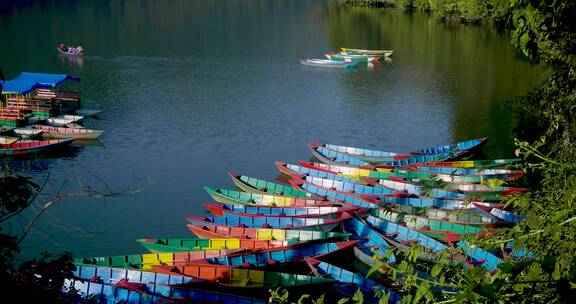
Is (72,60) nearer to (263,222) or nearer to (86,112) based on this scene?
(86,112)

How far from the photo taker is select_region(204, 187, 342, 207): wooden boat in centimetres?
1691

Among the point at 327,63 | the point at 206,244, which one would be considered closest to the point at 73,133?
the point at 206,244

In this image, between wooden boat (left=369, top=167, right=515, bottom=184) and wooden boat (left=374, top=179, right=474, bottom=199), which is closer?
wooden boat (left=374, top=179, right=474, bottom=199)

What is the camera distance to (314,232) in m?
14.7

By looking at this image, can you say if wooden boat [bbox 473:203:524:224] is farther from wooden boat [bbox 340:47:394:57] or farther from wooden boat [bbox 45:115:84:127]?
wooden boat [bbox 340:47:394:57]

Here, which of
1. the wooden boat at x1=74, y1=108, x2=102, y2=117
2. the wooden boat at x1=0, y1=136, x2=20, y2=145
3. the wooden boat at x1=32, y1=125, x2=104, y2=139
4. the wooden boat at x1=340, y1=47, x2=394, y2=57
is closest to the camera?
the wooden boat at x1=0, y1=136, x2=20, y2=145

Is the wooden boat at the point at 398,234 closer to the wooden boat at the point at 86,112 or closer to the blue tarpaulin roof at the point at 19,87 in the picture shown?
the wooden boat at the point at 86,112

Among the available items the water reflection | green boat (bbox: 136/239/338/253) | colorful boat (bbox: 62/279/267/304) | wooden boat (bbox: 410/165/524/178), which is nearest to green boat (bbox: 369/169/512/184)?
wooden boat (bbox: 410/165/524/178)

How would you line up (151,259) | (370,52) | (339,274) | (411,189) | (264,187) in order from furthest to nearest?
1. (370,52)
2. (264,187)
3. (411,189)
4. (151,259)
5. (339,274)

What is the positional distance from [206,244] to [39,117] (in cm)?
1416

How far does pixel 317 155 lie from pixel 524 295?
1831 cm

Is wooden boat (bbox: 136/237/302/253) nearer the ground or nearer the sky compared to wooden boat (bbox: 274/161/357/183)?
nearer the ground

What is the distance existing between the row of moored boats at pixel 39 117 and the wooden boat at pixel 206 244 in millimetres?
9291

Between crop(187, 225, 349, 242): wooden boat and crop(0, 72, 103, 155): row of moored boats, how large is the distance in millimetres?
9201
